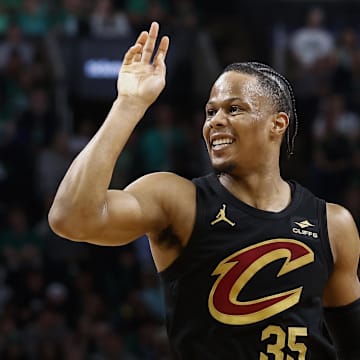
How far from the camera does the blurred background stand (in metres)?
9.24

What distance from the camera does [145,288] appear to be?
31.9ft

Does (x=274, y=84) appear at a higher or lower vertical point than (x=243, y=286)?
higher

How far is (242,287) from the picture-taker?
3.42 meters

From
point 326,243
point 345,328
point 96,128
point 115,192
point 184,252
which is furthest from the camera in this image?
point 96,128

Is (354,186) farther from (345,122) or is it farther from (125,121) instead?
(125,121)

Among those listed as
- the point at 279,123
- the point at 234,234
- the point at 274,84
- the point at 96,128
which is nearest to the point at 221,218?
the point at 234,234

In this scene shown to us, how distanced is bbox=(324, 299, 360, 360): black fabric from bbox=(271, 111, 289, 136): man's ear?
27.8 inches

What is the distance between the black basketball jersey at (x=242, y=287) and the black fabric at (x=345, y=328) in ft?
0.66

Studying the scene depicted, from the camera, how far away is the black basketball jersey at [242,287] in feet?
11.1

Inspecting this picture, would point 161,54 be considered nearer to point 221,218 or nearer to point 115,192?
point 115,192

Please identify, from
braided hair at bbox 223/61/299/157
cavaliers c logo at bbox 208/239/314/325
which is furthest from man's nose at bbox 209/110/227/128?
cavaliers c logo at bbox 208/239/314/325

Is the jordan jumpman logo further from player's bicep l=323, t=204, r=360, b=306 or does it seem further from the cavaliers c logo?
player's bicep l=323, t=204, r=360, b=306

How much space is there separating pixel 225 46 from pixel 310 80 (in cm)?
209

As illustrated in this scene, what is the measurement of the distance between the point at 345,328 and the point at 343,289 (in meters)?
0.16
